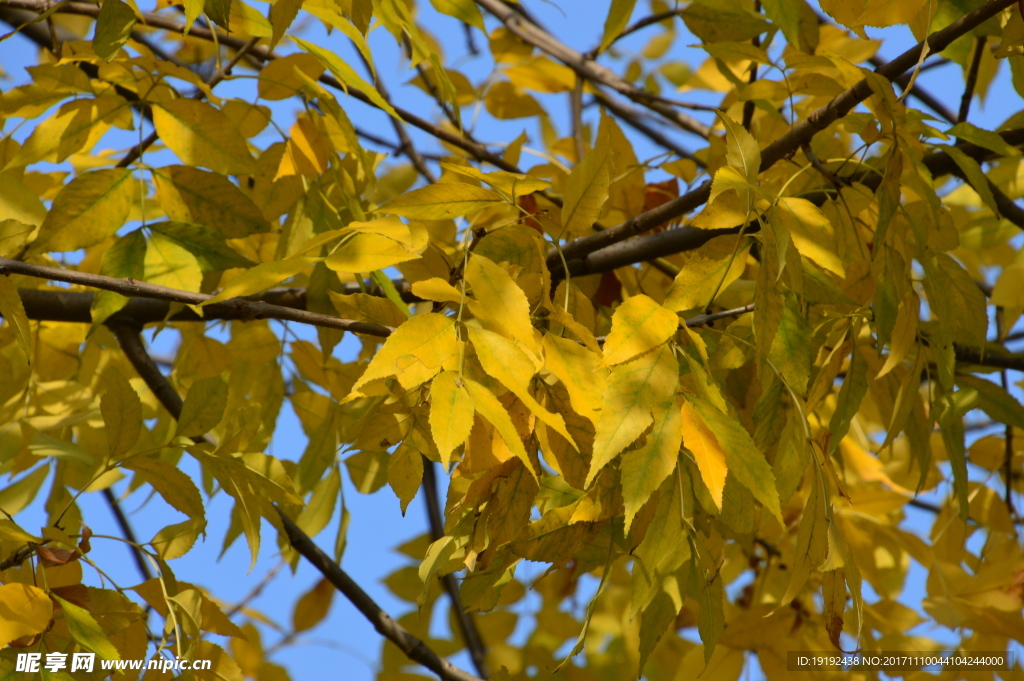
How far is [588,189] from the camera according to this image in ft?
2.45

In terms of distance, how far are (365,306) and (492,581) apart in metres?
0.24

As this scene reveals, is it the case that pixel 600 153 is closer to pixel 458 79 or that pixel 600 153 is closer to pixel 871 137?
pixel 871 137

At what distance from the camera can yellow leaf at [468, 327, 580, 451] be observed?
0.56 metres

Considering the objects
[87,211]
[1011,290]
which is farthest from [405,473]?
[1011,290]

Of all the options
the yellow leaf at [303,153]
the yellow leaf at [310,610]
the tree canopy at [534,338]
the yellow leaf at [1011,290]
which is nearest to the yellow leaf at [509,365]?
the tree canopy at [534,338]

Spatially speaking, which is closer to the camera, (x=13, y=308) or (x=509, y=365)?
(x=509, y=365)

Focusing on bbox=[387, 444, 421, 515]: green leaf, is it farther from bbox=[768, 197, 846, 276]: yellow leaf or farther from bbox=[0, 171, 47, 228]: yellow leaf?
bbox=[0, 171, 47, 228]: yellow leaf

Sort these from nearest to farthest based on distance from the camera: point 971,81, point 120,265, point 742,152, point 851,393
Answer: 1. point 742,152
2. point 851,393
3. point 120,265
4. point 971,81

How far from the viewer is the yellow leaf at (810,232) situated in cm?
70

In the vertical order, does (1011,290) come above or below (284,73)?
below

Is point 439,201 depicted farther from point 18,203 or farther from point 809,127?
point 18,203

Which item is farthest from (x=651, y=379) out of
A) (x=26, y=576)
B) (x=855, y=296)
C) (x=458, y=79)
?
(x=458, y=79)

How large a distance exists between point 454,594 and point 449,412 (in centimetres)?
102

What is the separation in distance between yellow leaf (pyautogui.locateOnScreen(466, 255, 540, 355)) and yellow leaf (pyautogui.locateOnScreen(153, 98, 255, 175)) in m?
0.38
